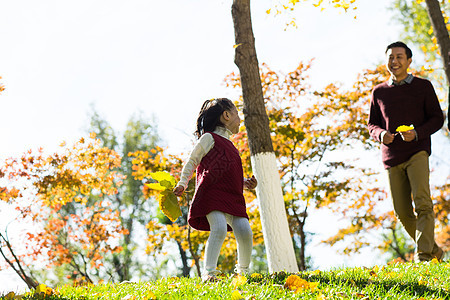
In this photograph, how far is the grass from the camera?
2941mm

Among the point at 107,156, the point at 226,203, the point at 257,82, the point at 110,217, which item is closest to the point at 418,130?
the point at 257,82

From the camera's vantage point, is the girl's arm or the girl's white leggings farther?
the girl's arm

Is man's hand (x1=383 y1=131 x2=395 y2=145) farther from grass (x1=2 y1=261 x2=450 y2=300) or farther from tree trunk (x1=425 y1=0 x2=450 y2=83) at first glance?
tree trunk (x1=425 y1=0 x2=450 y2=83)

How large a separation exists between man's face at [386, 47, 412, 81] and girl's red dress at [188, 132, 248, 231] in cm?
241

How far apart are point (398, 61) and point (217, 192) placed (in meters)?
2.83

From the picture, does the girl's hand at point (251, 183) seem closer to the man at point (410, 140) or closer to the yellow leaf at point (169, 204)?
the yellow leaf at point (169, 204)

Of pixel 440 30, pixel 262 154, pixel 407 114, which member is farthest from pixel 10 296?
pixel 440 30

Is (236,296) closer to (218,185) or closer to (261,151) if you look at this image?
(218,185)

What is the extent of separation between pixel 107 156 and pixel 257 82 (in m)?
5.66

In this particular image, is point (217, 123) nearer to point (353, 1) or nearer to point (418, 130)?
point (418, 130)

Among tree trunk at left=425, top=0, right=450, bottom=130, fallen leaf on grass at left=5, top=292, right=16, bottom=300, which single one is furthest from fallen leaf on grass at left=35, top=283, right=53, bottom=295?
tree trunk at left=425, top=0, right=450, bottom=130

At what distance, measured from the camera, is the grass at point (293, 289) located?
116 inches

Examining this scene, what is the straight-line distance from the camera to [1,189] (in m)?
9.71

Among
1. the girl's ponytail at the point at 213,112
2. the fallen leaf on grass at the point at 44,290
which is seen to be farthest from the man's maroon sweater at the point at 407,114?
the fallen leaf on grass at the point at 44,290
